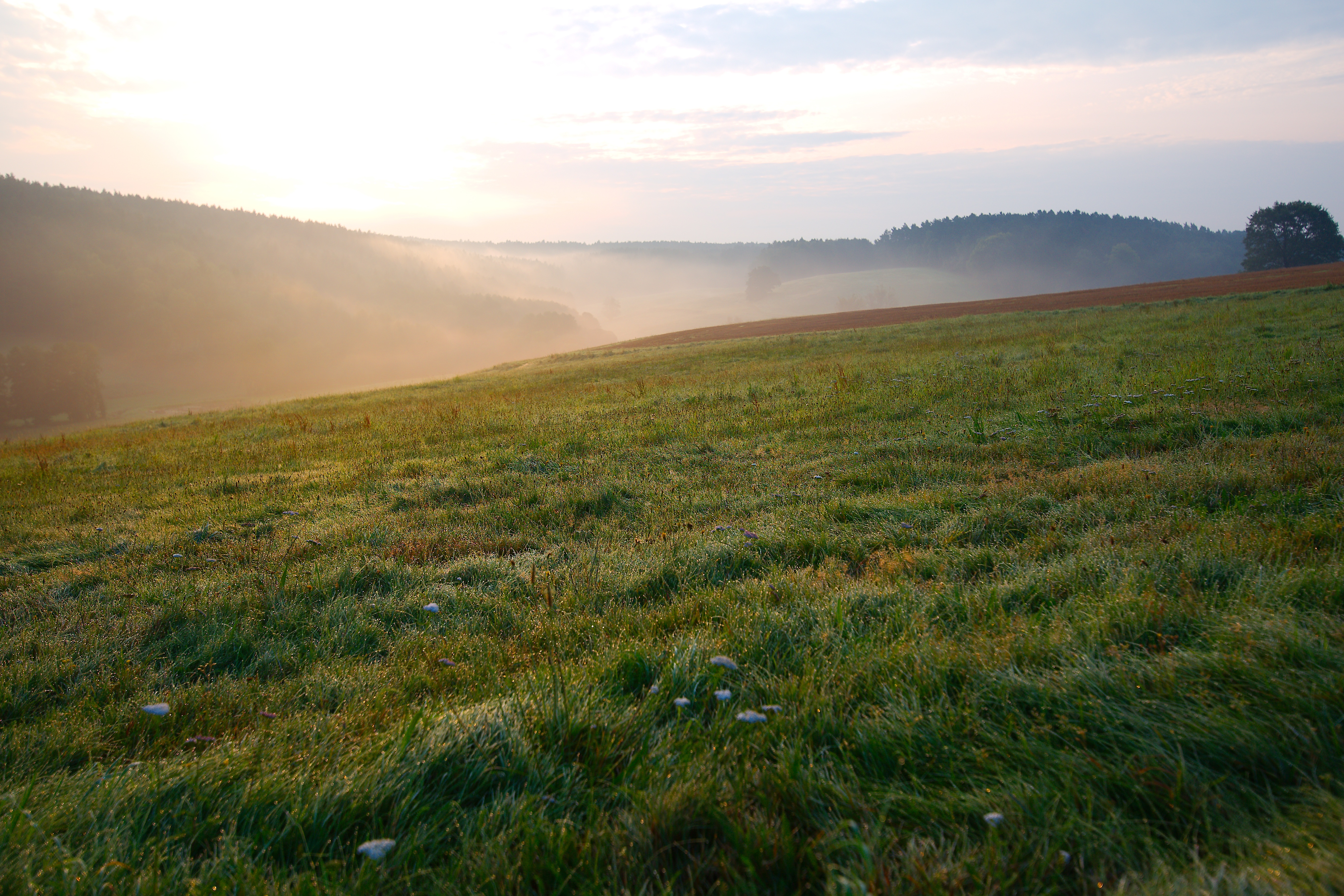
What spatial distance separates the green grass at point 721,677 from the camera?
68.2 inches

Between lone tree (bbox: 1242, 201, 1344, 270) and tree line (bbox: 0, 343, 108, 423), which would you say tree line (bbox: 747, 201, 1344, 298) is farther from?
tree line (bbox: 0, 343, 108, 423)

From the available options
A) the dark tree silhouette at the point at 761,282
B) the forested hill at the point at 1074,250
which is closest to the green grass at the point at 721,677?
the dark tree silhouette at the point at 761,282

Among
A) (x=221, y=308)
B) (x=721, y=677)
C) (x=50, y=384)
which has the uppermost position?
(x=221, y=308)

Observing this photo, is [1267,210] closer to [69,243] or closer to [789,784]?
[789,784]

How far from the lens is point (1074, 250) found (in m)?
159

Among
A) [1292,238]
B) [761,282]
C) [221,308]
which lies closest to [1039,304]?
[1292,238]

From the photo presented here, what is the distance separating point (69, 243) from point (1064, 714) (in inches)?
7812

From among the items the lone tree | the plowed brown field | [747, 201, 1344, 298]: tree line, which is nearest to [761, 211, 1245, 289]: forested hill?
[747, 201, 1344, 298]: tree line

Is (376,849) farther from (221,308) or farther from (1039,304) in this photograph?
(221,308)

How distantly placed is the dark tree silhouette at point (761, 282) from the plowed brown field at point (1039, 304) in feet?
319

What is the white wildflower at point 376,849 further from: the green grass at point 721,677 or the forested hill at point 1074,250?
the forested hill at point 1074,250

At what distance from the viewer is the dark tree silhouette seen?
152 metres

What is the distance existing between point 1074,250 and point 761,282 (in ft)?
282

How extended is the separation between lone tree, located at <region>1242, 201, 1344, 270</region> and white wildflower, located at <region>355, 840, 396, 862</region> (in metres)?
102
